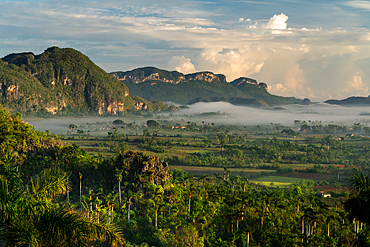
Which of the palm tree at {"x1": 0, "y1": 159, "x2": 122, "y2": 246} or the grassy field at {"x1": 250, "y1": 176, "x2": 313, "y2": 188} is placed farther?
the grassy field at {"x1": 250, "y1": 176, "x2": 313, "y2": 188}

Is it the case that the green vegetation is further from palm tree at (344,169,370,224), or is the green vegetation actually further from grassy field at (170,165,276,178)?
grassy field at (170,165,276,178)

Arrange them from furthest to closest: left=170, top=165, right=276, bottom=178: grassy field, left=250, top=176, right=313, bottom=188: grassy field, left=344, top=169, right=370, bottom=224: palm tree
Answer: left=170, top=165, right=276, bottom=178: grassy field, left=250, top=176, right=313, bottom=188: grassy field, left=344, top=169, right=370, bottom=224: palm tree

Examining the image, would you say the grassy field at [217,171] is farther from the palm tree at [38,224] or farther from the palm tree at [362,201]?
the palm tree at [38,224]

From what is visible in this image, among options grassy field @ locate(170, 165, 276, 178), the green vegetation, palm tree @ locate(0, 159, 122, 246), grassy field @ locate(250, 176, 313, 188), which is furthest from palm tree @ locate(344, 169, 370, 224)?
grassy field @ locate(170, 165, 276, 178)

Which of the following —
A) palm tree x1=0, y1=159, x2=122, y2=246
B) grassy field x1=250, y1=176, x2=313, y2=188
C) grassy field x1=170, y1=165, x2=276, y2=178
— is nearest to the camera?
palm tree x1=0, y1=159, x2=122, y2=246

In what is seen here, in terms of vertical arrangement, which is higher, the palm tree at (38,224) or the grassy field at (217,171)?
the palm tree at (38,224)

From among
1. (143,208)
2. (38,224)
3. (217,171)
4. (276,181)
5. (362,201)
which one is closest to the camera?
(38,224)

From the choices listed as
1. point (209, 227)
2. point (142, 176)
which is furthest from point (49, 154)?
point (209, 227)

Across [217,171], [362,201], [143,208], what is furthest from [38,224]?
[217,171]

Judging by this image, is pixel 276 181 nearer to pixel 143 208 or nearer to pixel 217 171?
pixel 217 171

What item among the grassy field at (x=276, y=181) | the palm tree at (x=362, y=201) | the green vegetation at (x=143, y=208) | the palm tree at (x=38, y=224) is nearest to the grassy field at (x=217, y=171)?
the grassy field at (x=276, y=181)

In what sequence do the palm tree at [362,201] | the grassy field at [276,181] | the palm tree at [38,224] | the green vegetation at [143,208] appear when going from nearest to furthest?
the palm tree at [38,224] → the green vegetation at [143,208] → the palm tree at [362,201] → the grassy field at [276,181]

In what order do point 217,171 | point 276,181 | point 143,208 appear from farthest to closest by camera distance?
point 217,171 < point 276,181 < point 143,208

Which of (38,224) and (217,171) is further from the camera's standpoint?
(217,171)
